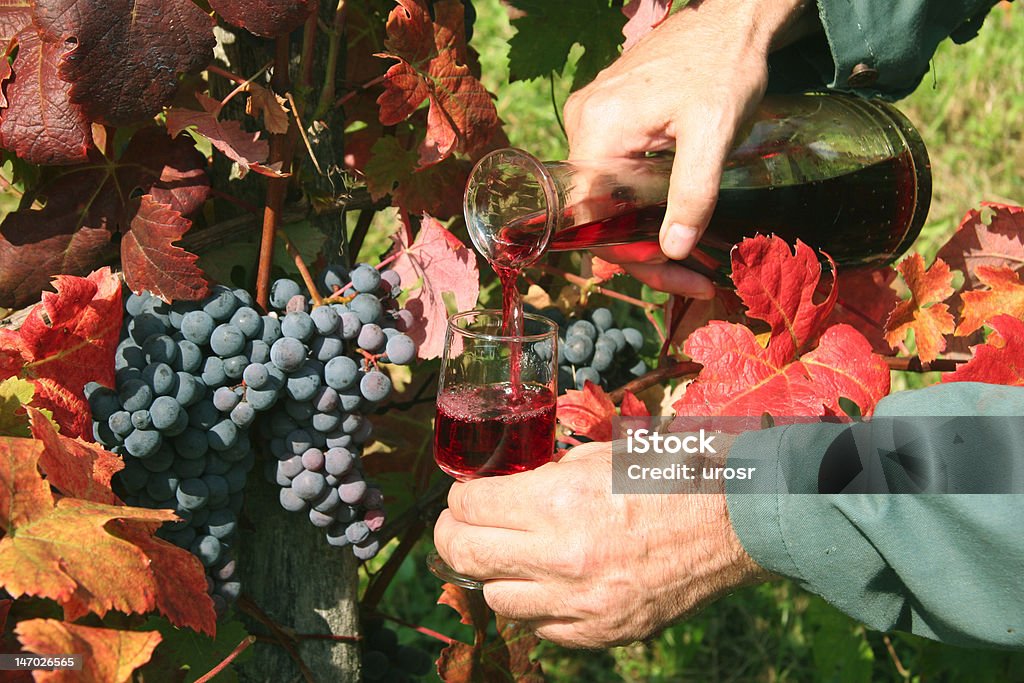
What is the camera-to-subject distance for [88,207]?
1388 millimetres

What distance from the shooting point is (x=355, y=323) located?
1454 millimetres

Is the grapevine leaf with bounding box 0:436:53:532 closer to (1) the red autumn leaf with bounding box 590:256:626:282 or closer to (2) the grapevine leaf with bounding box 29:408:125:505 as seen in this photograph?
(2) the grapevine leaf with bounding box 29:408:125:505

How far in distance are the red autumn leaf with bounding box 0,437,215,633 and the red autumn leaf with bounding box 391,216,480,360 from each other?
60 cm

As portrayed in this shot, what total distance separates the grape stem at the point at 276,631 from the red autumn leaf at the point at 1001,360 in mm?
1075

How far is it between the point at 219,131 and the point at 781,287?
2.56 ft

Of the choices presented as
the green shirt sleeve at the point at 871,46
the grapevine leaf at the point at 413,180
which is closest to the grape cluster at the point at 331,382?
the grapevine leaf at the point at 413,180

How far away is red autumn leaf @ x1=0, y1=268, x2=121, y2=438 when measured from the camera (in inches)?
47.5

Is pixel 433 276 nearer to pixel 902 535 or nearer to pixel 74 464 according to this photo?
pixel 74 464

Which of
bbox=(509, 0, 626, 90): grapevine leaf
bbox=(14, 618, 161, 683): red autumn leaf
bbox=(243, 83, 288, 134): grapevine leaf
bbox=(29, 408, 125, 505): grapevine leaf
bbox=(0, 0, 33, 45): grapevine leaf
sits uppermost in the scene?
bbox=(509, 0, 626, 90): grapevine leaf

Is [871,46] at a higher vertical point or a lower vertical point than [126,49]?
higher

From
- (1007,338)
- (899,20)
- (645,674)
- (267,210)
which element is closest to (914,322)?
(1007,338)

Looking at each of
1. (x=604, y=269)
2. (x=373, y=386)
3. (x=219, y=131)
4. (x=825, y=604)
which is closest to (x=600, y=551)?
(x=373, y=386)

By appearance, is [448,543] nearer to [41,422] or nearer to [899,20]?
[41,422]

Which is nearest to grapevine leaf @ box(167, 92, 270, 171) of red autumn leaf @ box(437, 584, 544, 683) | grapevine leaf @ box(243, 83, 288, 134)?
grapevine leaf @ box(243, 83, 288, 134)
